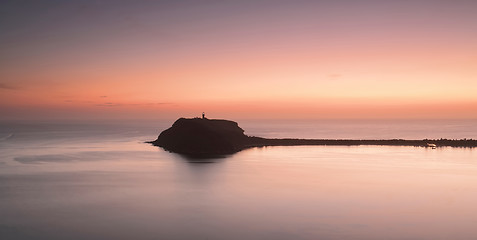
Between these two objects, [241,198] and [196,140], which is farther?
[196,140]

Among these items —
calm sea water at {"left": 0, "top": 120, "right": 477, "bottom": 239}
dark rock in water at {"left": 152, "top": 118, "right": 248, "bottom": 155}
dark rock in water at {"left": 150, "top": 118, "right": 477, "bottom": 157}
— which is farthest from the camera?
dark rock in water at {"left": 150, "top": 118, "right": 477, "bottom": 157}

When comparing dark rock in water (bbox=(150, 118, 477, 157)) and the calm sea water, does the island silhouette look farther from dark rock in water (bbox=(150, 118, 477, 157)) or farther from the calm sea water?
the calm sea water

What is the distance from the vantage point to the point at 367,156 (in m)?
58.5

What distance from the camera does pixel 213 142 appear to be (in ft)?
212

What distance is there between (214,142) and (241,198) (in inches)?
1320

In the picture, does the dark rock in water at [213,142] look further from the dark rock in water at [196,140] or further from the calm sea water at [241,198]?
the calm sea water at [241,198]

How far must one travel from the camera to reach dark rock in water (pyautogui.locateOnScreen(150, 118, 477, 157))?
2530 inches

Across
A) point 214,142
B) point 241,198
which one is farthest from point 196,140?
point 241,198

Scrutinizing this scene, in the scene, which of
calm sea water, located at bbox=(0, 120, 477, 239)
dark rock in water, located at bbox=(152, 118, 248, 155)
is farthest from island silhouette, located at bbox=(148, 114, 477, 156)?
calm sea water, located at bbox=(0, 120, 477, 239)

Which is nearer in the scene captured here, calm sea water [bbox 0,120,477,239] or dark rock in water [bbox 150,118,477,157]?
calm sea water [bbox 0,120,477,239]

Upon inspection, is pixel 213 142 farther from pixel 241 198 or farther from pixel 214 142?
pixel 241 198

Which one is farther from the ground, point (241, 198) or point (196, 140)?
point (196, 140)

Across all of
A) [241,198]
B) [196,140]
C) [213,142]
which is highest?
[196,140]

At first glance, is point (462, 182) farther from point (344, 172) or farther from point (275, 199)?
point (275, 199)
